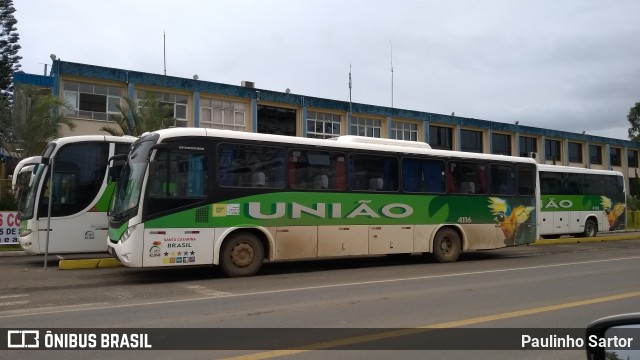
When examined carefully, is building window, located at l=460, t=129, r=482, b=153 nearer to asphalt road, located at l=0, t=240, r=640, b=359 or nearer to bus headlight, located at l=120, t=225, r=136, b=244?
asphalt road, located at l=0, t=240, r=640, b=359

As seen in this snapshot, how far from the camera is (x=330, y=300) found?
9.49 meters

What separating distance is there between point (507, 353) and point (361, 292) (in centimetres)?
452

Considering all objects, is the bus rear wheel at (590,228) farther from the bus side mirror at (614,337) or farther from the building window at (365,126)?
the bus side mirror at (614,337)

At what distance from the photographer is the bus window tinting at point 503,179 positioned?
17.4 meters

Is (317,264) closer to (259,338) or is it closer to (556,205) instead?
(259,338)

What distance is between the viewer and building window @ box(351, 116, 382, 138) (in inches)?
1742

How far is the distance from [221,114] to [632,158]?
55.6 metres

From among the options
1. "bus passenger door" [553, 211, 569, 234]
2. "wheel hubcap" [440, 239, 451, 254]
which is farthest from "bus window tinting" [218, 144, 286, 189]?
"bus passenger door" [553, 211, 569, 234]

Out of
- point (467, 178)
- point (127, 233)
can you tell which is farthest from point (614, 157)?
point (127, 233)

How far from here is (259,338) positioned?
22.1 feet

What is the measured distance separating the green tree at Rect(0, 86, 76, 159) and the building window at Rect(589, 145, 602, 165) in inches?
2280

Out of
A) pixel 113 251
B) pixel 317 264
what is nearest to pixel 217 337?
pixel 113 251

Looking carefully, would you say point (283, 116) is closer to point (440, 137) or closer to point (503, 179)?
point (440, 137)

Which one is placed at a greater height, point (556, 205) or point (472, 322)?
point (556, 205)
